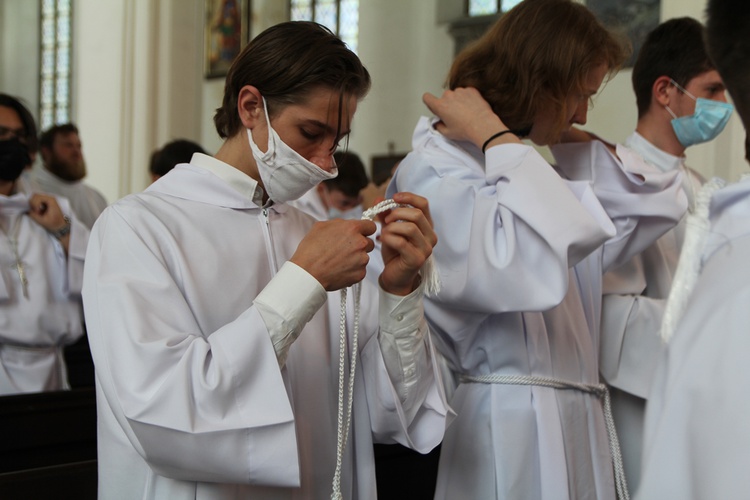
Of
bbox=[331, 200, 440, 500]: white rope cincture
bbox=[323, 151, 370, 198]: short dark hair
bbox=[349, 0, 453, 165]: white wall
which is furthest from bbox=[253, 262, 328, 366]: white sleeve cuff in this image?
bbox=[349, 0, 453, 165]: white wall

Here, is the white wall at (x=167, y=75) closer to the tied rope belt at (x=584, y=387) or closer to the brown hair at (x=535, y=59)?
the brown hair at (x=535, y=59)

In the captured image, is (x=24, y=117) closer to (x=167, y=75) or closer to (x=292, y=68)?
(x=292, y=68)

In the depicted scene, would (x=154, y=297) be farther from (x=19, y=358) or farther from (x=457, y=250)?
(x=19, y=358)

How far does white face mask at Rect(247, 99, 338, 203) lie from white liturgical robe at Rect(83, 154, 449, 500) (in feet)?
0.25

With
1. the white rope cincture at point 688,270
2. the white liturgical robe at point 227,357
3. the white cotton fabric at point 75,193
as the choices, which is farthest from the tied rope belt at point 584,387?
the white cotton fabric at point 75,193

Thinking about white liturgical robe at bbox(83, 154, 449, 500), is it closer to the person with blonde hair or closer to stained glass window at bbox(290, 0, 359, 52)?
the person with blonde hair

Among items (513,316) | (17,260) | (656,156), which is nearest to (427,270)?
(513,316)

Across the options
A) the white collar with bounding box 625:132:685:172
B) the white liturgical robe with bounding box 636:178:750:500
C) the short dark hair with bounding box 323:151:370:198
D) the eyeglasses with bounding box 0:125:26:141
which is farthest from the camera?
the short dark hair with bounding box 323:151:370:198

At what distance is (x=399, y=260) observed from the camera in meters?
2.19

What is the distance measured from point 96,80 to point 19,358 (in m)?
7.71

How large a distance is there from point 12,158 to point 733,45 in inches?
146

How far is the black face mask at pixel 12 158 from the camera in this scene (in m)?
4.21

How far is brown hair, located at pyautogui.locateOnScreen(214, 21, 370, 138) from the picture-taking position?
7.28 feet

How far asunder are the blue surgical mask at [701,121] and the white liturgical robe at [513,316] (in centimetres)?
114
